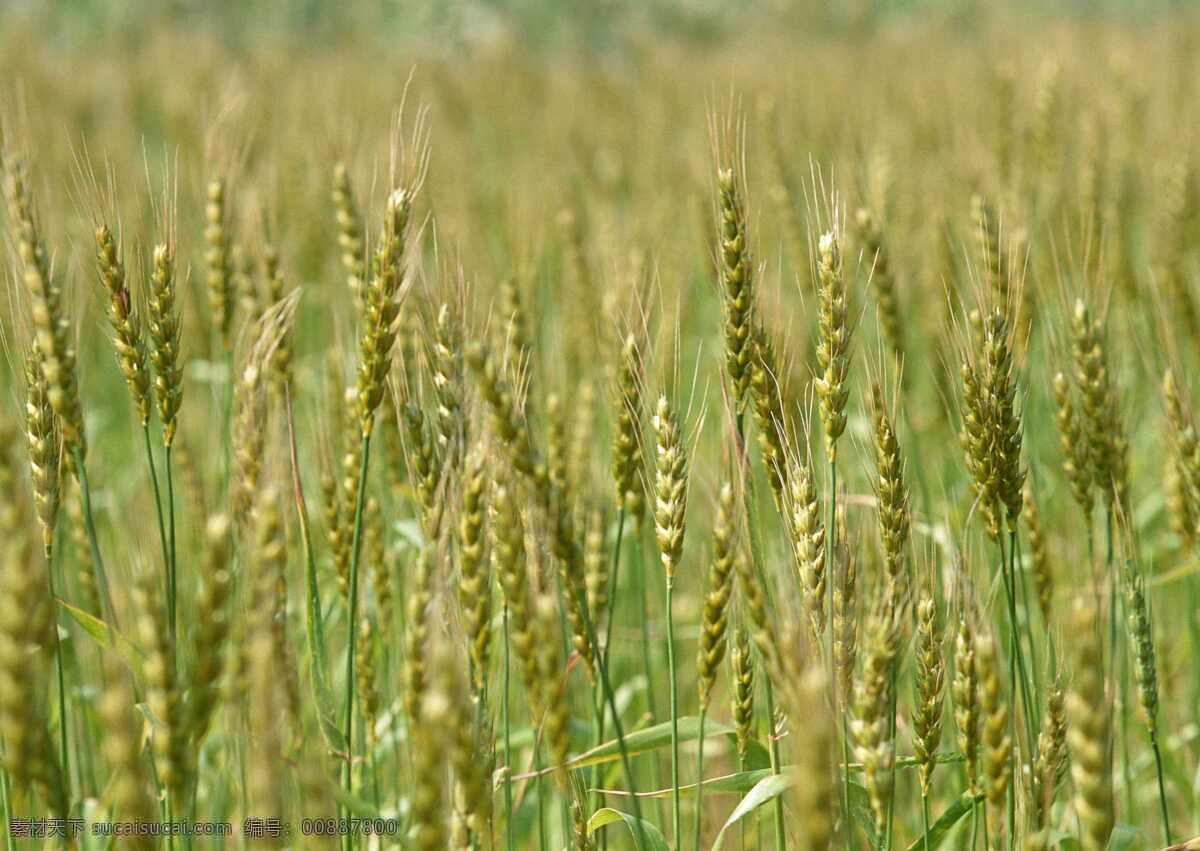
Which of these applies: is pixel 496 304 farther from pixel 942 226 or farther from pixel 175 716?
pixel 175 716

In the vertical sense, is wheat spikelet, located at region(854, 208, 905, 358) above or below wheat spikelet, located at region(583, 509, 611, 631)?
above

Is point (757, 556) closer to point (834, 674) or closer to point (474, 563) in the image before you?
point (834, 674)

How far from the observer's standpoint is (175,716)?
1.02 m

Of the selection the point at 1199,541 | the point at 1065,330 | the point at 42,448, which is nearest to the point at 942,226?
the point at 1065,330

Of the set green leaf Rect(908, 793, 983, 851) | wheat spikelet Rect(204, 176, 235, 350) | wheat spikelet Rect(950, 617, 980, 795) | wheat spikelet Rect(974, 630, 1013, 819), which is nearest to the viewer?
wheat spikelet Rect(974, 630, 1013, 819)

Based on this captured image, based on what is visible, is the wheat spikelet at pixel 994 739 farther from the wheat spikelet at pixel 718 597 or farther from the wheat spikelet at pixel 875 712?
the wheat spikelet at pixel 718 597

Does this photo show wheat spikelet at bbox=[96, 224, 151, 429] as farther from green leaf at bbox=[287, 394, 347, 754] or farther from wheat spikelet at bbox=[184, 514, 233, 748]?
wheat spikelet at bbox=[184, 514, 233, 748]

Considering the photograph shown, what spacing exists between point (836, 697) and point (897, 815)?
1018mm

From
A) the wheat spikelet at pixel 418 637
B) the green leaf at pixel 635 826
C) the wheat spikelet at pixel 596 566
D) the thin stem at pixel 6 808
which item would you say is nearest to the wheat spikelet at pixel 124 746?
the wheat spikelet at pixel 418 637

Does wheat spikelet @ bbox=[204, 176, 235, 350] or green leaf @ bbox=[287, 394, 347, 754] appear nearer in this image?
green leaf @ bbox=[287, 394, 347, 754]

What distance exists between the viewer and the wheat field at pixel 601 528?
1.11 m

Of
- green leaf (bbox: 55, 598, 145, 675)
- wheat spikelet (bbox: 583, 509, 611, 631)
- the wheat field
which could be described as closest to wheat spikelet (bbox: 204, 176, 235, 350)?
the wheat field

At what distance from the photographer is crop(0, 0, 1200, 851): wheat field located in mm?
1114

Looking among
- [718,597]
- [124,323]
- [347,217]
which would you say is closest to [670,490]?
[718,597]
